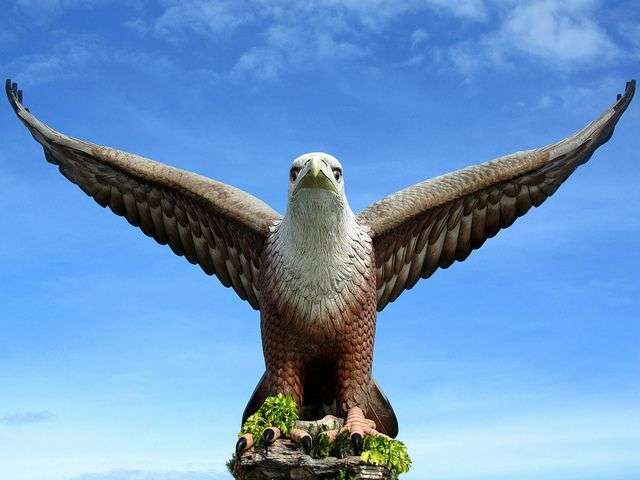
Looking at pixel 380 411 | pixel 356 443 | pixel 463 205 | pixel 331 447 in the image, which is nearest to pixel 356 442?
pixel 356 443

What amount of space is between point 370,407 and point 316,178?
2.31 meters

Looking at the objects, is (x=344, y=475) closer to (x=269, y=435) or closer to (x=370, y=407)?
(x=269, y=435)

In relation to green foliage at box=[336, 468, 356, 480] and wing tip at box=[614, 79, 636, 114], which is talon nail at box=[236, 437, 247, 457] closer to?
green foliage at box=[336, 468, 356, 480]

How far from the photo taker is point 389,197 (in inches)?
360

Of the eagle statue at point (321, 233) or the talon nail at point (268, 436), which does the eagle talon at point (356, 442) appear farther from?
the talon nail at point (268, 436)

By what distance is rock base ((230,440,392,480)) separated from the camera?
740cm

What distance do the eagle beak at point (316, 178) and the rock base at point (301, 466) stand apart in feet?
6.99

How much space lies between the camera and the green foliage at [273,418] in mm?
7594

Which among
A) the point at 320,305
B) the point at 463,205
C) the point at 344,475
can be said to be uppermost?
the point at 463,205

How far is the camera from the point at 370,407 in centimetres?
851

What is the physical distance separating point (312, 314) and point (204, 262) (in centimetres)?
219

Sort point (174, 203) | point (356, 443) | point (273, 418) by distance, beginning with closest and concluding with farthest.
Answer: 1. point (356, 443)
2. point (273, 418)
3. point (174, 203)

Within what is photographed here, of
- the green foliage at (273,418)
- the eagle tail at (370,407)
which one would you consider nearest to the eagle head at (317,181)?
the green foliage at (273,418)

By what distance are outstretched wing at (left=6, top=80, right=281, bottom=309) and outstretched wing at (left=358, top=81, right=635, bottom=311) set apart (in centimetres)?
121
